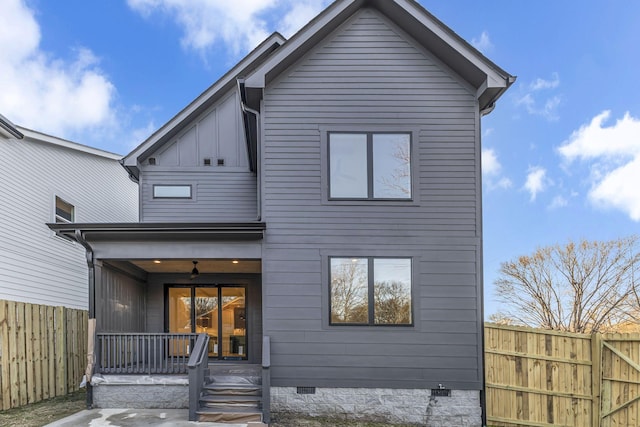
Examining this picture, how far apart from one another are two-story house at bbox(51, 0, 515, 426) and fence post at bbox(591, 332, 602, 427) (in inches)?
71.4

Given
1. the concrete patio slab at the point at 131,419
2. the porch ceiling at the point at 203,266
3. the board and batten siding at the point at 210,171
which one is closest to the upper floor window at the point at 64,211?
the board and batten siding at the point at 210,171

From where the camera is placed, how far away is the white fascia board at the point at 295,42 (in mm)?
8547

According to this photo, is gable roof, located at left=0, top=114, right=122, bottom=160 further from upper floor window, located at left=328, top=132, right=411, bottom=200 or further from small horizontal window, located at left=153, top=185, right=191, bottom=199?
upper floor window, located at left=328, top=132, right=411, bottom=200

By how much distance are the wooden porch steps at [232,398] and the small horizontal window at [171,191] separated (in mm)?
4317

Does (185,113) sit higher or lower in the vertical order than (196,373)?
higher

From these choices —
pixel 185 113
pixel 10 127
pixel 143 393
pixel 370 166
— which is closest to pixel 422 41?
pixel 370 166

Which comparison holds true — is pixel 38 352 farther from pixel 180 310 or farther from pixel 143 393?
pixel 180 310

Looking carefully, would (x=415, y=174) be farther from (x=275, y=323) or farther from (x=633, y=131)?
(x=633, y=131)

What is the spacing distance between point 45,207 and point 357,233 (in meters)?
8.66

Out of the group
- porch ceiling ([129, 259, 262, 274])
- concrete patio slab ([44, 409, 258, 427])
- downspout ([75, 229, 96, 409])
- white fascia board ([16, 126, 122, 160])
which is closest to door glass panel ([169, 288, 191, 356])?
porch ceiling ([129, 259, 262, 274])

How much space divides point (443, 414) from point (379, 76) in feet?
19.5

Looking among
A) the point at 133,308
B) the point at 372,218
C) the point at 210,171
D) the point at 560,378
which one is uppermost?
the point at 210,171

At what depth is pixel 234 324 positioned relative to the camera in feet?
38.8

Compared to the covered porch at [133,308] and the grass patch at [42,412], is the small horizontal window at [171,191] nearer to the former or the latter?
the covered porch at [133,308]
